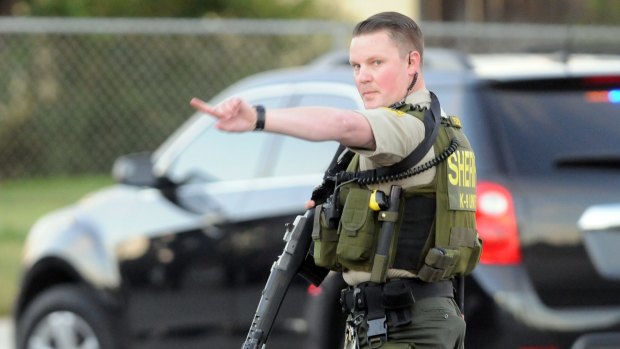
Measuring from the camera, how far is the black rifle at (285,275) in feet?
13.4

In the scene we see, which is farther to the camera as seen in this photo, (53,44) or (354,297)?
(53,44)

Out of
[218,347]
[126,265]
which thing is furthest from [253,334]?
[126,265]

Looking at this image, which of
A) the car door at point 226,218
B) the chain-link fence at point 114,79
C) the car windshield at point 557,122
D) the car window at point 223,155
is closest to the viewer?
the car windshield at point 557,122

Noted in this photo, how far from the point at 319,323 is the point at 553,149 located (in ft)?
3.85

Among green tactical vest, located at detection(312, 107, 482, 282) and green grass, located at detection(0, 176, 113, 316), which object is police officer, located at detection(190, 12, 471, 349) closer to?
green tactical vest, located at detection(312, 107, 482, 282)

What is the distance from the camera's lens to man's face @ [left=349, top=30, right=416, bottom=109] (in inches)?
154

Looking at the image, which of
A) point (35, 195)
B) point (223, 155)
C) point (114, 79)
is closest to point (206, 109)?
point (223, 155)

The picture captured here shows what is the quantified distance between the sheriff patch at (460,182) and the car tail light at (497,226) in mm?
1368

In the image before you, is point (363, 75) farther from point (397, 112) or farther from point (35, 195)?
point (35, 195)

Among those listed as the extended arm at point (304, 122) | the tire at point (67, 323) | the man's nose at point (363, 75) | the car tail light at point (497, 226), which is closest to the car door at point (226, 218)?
the tire at point (67, 323)

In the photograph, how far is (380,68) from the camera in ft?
12.9

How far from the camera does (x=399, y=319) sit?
402 cm

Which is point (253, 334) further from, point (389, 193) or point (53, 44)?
point (53, 44)

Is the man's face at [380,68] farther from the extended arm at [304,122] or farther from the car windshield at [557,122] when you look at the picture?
the car windshield at [557,122]
